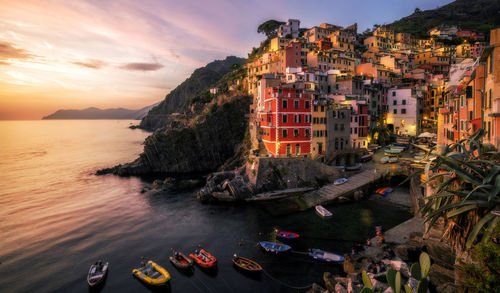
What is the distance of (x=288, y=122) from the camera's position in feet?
178

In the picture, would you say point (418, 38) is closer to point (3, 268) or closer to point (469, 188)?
point (469, 188)

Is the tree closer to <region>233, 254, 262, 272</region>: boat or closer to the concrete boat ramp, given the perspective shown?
the concrete boat ramp

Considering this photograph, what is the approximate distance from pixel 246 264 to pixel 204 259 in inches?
209

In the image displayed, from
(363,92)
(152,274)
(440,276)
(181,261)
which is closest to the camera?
(440,276)

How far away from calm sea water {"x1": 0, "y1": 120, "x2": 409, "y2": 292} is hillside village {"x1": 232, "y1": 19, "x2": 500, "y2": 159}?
1735cm

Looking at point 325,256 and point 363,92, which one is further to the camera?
point 363,92

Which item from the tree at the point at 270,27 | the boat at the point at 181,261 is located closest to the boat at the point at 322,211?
the boat at the point at 181,261

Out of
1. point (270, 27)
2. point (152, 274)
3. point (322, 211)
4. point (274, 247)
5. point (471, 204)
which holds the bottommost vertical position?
point (152, 274)

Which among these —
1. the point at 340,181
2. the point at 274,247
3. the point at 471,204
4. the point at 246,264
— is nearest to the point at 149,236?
the point at 246,264

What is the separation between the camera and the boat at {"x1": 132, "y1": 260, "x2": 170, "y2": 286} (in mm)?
27514

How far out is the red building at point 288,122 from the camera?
53281 millimetres

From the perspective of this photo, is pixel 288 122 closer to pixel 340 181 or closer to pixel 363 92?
pixel 340 181

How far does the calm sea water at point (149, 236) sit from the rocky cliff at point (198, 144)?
2157 centimetres

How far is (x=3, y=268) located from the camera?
3300 cm
